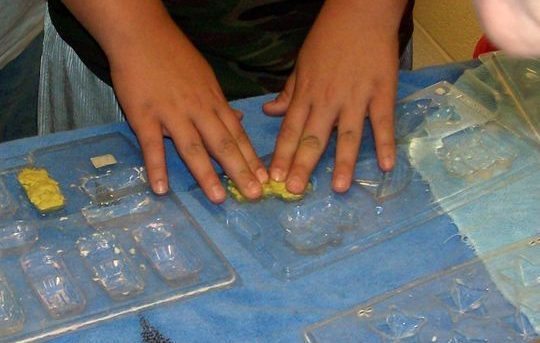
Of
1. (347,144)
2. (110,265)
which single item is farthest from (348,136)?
(110,265)

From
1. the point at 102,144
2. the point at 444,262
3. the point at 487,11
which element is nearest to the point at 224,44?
the point at 102,144

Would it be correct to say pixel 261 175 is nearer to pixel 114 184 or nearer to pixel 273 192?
pixel 273 192

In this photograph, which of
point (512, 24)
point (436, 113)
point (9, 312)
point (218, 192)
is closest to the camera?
point (512, 24)

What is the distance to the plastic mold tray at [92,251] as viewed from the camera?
0.57m

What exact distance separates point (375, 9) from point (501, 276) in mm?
290

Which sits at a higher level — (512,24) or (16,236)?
(512,24)

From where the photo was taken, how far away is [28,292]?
58 cm

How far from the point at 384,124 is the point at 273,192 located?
0.12 metres

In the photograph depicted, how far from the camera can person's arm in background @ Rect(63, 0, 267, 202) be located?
69 centimetres

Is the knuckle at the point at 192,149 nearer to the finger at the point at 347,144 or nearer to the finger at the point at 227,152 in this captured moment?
the finger at the point at 227,152

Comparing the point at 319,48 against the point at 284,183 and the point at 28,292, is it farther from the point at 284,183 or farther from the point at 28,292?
the point at 28,292

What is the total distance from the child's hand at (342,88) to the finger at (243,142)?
0.05 ft

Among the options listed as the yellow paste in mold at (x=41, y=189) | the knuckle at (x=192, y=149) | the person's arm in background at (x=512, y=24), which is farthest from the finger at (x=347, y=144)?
the person's arm in background at (x=512, y=24)

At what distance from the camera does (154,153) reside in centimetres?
69
